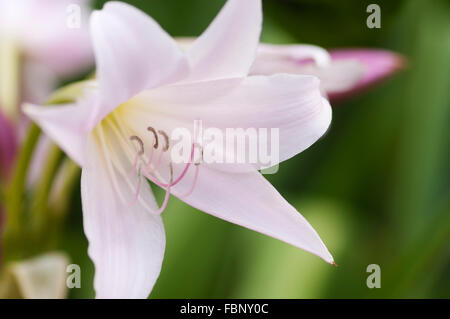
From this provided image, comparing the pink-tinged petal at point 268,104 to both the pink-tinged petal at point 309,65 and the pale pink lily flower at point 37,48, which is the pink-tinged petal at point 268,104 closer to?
the pink-tinged petal at point 309,65

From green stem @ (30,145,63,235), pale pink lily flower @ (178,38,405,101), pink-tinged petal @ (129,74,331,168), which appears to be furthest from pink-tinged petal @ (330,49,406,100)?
green stem @ (30,145,63,235)

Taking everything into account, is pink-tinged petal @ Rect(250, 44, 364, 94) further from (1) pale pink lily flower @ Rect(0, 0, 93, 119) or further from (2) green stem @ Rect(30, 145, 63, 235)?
(1) pale pink lily flower @ Rect(0, 0, 93, 119)

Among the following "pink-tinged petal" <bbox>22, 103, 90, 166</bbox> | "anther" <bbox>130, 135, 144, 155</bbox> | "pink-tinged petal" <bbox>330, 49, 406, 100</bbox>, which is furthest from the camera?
"pink-tinged petal" <bbox>330, 49, 406, 100</bbox>

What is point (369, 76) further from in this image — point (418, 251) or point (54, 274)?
point (54, 274)

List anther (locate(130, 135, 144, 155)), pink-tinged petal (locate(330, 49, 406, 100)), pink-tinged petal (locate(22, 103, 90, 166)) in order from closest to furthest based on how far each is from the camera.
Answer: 1. pink-tinged petal (locate(22, 103, 90, 166))
2. anther (locate(130, 135, 144, 155))
3. pink-tinged petal (locate(330, 49, 406, 100))

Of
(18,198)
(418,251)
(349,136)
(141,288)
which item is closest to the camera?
(141,288)

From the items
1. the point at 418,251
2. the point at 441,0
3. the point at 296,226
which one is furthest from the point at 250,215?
the point at 441,0

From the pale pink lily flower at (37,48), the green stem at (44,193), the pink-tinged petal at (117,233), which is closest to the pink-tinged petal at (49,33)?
the pale pink lily flower at (37,48)

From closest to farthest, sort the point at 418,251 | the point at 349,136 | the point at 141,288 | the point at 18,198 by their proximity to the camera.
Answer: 1. the point at 141,288
2. the point at 18,198
3. the point at 418,251
4. the point at 349,136
